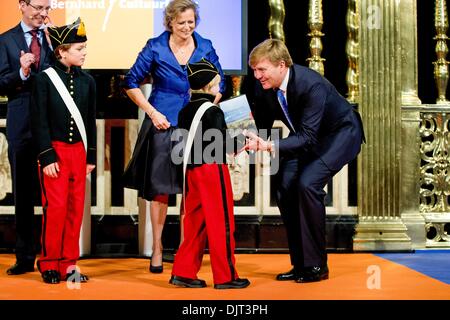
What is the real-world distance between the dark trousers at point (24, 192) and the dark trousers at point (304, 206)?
4.59ft

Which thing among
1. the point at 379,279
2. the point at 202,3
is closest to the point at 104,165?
the point at 202,3

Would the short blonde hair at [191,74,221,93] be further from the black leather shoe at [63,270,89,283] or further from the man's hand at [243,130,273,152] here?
the black leather shoe at [63,270,89,283]

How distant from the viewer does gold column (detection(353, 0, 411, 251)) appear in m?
5.66

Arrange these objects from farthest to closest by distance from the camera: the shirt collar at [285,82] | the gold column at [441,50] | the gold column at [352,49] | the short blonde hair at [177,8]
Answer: the gold column at [441,50]
the gold column at [352,49]
the short blonde hair at [177,8]
the shirt collar at [285,82]

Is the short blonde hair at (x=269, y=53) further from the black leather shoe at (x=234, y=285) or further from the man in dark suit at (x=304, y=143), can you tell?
the black leather shoe at (x=234, y=285)

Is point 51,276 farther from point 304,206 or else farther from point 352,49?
point 352,49

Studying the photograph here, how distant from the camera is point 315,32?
576cm

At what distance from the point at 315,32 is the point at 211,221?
2.41 meters

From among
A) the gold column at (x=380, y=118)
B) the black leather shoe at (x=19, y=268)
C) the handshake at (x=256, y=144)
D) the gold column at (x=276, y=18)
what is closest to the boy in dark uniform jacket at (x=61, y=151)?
the black leather shoe at (x=19, y=268)

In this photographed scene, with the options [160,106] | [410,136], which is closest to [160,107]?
[160,106]

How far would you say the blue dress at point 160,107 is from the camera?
178 inches

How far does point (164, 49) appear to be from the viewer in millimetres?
4551
